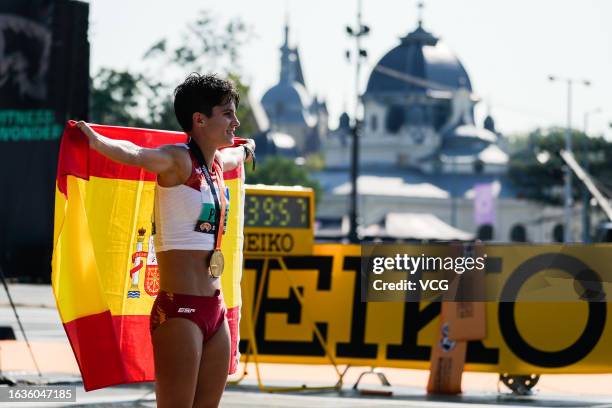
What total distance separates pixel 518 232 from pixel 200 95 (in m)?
161

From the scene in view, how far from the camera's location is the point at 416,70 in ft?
603

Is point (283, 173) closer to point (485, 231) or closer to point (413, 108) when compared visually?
point (485, 231)

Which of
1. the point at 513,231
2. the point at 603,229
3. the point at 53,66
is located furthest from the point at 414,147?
the point at 53,66

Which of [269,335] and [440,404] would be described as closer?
[440,404]

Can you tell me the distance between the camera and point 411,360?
13680mm

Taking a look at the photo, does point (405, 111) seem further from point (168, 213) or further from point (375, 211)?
point (168, 213)

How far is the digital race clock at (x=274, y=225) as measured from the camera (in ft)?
46.3

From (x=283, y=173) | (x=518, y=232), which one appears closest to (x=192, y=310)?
(x=283, y=173)

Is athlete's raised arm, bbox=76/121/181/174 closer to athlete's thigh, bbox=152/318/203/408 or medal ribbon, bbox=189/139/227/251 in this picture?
medal ribbon, bbox=189/139/227/251

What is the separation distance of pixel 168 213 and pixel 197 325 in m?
0.50

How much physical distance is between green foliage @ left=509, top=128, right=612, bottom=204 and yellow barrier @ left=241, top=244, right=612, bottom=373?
100077 millimetres

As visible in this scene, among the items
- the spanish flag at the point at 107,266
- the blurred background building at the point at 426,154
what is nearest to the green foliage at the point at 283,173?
the blurred background building at the point at 426,154

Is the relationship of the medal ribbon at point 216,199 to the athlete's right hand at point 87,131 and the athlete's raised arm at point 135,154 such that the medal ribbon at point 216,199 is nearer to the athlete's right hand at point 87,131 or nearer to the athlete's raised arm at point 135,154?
the athlete's raised arm at point 135,154

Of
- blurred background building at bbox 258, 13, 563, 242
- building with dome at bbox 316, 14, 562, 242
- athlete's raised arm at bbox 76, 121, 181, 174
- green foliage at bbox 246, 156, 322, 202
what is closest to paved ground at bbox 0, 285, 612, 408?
athlete's raised arm at bbox 76, 121, 181, 174
